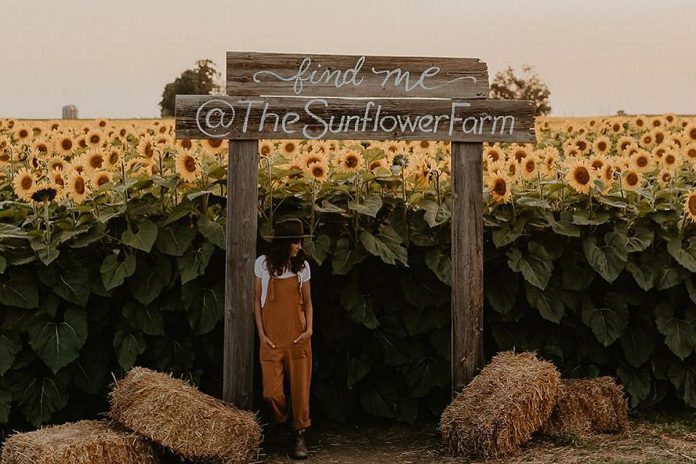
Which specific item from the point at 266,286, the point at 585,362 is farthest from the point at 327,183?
the point at 585,362

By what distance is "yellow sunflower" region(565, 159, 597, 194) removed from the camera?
26.1ft

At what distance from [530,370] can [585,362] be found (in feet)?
4.27

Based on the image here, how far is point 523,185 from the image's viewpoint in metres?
8.44

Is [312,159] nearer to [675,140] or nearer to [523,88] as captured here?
[675,140]

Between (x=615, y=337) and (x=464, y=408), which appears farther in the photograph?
(x=615, y=337)

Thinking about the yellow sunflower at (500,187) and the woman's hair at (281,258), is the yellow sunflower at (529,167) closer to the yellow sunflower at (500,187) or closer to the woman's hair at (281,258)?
the yellow sunflower at (500,187)

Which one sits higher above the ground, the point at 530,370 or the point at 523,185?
the point at 523,185

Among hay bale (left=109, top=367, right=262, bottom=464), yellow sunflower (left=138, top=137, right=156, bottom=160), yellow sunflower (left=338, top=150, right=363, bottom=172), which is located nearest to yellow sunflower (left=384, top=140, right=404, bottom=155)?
yellow sunflower (left=338, top=150, right=363, bottom=172)

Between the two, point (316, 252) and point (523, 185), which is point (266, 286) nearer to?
point (316, 252)

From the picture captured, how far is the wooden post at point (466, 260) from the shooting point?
7.38 metres

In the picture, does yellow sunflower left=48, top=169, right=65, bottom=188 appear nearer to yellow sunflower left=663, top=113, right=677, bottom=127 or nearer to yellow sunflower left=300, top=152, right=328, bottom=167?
yellow sunflower left=300, top=152, right=328, bottom=167

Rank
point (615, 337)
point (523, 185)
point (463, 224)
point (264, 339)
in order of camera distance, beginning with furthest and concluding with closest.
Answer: point (523, 185)
point (615, 337)
point (463, 224)
point (264, 339)

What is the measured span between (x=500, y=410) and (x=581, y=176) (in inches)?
85.2

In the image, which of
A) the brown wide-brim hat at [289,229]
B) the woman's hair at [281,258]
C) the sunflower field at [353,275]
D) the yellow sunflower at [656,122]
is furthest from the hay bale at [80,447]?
the yellow sunflower at [656,122]
